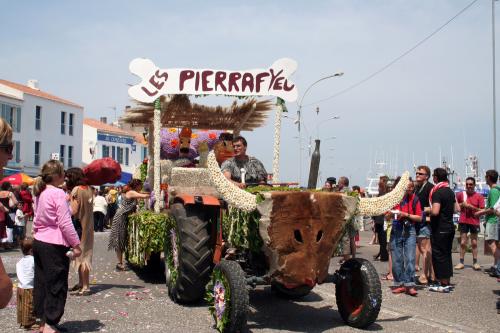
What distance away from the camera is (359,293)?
21.8 ft

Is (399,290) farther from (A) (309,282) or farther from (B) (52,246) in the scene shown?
(B) (52,246)

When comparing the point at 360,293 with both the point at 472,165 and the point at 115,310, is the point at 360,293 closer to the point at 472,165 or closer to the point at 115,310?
the point at 115,310

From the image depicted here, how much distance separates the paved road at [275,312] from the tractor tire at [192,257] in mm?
259

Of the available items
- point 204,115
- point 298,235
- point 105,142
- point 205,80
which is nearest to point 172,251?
point 205,80

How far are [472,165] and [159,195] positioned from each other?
119ft

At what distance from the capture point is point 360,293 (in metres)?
6.63

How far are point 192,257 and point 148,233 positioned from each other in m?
1.80

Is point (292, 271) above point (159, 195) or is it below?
below

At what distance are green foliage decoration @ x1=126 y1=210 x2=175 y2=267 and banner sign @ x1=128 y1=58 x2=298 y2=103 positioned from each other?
5.51 feet

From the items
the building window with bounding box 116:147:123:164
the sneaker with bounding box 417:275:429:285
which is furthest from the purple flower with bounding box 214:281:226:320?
the building window with bounding box 116:147:123:164

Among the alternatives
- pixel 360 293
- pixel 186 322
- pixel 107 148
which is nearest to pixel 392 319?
pixel 360 293

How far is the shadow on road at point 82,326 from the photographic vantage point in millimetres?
6621

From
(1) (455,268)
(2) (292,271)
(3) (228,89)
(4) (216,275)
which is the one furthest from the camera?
(1) (455,268)

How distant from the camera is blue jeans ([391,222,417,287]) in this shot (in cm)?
900
